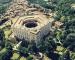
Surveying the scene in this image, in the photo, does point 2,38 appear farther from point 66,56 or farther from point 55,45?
point 66,56

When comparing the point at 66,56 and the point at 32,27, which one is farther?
the point at 32,27

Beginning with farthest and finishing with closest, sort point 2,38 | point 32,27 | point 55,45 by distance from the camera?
point 2,38 < point 32,27 < point 55,45

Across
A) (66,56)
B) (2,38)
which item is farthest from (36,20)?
(66,56)

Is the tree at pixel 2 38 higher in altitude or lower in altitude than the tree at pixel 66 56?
higher

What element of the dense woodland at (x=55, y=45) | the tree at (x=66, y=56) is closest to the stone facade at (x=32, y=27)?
the dense woodland at (x=55, y=45)

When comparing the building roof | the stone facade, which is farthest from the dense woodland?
the building roof

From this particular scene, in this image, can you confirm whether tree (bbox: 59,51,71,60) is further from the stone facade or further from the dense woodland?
the stone facade

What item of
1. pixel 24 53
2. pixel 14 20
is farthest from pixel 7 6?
pixel 24 53

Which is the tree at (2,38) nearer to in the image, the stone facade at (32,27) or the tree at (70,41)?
the stone facade at (32,27)

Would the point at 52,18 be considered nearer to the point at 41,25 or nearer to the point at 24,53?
the point at 41,25

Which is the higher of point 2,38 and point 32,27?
point 32,27
